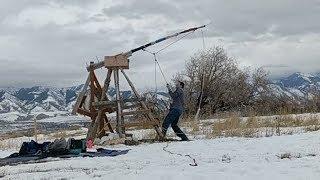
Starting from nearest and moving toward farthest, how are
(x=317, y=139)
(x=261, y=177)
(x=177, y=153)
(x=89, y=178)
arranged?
1. (x=261, y=177)
2. (x=89, y=178)
3. (x=177, y=153)
4. (x=317, y=139)

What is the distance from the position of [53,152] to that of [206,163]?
5.49 m

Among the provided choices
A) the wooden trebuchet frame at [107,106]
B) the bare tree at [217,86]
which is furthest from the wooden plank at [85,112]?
the bare tree at [217,86]

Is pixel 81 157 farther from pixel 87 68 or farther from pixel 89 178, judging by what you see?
pixel 87 68

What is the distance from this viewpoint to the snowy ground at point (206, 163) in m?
10.7

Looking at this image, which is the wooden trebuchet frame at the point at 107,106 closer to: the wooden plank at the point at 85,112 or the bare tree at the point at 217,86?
the wooden plank at the point at 85,112

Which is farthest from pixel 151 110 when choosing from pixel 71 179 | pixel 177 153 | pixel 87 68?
pixel 71 179

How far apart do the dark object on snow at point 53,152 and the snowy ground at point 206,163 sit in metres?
0.91

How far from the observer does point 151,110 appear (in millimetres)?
20969

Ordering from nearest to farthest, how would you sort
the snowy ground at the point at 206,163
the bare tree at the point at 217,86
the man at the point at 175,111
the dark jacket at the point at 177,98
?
the snowy ground at the point at 206,163
the man at the point at 175,111
the dark jacket at the point at 177,98
the bare tree at the point at 217,86

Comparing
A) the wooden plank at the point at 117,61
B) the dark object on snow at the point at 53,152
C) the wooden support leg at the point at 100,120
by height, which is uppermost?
the wooden plank at the point at 117,61

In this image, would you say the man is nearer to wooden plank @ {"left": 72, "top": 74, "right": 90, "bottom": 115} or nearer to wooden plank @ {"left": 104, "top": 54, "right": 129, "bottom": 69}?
wooden plank @ {"left": 104, "top": 54, "right": 129, "bottom": 69}

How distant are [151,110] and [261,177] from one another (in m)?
11.1

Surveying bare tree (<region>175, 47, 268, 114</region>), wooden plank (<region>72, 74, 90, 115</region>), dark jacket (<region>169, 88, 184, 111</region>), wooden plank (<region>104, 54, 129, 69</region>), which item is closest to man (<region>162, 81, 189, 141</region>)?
dark jacket (<region>169, 88, 184, 111</region>)

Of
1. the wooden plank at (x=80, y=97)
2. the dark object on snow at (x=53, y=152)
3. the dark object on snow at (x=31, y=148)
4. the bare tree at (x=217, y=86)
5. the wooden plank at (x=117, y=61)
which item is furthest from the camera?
the bare tree at (x=217, y=86)
